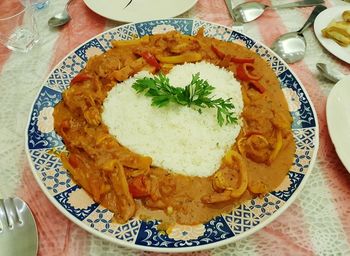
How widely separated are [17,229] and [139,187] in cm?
45

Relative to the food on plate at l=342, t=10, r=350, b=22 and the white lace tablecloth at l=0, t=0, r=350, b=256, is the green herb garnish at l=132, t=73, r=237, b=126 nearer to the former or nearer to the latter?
the white lace tablecloth at l=0, t=0, r=350, b=256

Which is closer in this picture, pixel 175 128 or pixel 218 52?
pixel 175 128

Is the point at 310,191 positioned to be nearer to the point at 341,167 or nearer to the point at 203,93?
the point at 341,167

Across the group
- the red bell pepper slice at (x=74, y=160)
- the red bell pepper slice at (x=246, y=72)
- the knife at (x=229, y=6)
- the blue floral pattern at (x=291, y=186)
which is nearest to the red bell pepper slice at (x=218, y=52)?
the red bell pepper slice at (x=246, y=72)

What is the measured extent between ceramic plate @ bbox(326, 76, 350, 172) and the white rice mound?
1.32 feet

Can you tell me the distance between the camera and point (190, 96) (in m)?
1.68

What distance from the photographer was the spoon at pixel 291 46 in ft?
6.98

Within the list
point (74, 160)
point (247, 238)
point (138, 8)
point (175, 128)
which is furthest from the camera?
point (138, 8)

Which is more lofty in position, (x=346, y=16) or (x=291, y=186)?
(x=291, y=186)

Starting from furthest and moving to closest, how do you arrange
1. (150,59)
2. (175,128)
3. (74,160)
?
(150,59), (175,128), (74,160)

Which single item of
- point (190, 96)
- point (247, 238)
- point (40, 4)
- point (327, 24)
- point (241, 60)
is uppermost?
point (40, 4)

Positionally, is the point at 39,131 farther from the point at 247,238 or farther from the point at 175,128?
the point at 247,238

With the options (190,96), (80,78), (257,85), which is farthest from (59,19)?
(257,85)

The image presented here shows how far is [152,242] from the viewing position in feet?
4.11
